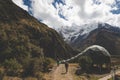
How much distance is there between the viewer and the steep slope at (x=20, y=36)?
182ft

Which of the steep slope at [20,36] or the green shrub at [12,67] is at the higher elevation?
the steep slope at [20,36]

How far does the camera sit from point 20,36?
Result: 62.6 metres

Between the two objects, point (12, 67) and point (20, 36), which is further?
point (20, 36)

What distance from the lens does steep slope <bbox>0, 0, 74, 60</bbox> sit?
55.6m

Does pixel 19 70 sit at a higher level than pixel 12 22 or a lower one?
lower

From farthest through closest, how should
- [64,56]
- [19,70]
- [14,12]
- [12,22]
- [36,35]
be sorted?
1. [64,56]
2. [14,12]
3. [36,35]
4. [12,22]
5. [19,70]

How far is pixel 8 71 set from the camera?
1855 inches

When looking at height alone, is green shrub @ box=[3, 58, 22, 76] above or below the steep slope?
below

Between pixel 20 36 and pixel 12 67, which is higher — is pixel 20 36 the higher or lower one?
the higher one

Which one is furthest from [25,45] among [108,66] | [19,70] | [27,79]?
[108,66]

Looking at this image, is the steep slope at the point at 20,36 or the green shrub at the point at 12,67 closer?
the green shrub at the point at 12,67

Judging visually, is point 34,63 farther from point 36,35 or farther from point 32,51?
point 36,35

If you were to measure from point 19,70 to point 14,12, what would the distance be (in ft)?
212

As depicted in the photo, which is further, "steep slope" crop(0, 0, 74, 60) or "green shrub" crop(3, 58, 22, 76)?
"steep slope" crop(0, 0, 74, 60)
